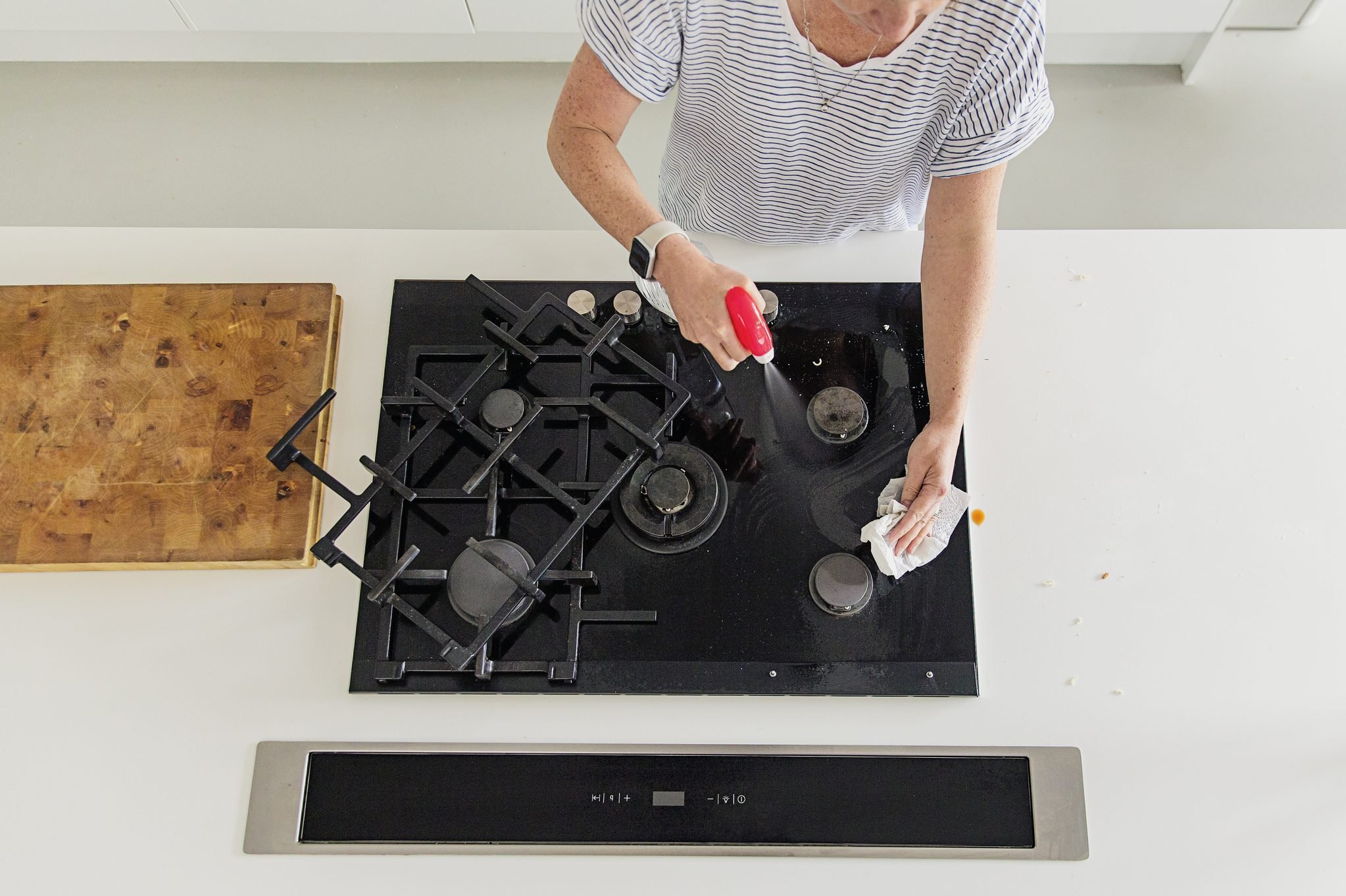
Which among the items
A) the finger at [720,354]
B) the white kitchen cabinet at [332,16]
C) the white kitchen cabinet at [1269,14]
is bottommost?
the finger at [720,354]

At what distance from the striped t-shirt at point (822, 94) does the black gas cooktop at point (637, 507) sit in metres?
0.14

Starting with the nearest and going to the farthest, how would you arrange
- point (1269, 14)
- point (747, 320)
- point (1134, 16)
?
point (747, 320)
point (1134, 16)
point (1269, 14)

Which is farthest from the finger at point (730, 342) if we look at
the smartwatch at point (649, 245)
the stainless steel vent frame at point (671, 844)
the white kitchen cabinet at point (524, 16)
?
the white kitchen cabinet at point (524, 16)

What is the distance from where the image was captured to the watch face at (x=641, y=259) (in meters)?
0.85

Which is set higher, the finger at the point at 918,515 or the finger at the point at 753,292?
the finger at the point at 753,292

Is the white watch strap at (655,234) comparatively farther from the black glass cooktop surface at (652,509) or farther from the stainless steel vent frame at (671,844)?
the stainless steel vent frame at (671,844)

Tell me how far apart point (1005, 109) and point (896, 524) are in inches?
16.1

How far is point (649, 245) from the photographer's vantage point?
0.85 meters

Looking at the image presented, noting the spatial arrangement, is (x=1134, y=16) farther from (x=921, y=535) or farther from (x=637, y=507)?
(x=637, y=507)

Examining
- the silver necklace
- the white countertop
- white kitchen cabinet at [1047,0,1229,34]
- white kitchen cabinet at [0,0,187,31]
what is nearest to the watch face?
the silver necklace

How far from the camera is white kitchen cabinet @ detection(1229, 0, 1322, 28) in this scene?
2.06m

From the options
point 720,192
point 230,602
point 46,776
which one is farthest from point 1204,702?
point 46,776

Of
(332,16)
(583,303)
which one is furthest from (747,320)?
(332,16)

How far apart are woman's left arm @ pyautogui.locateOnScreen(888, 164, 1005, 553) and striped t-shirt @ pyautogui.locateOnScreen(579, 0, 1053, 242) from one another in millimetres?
36
